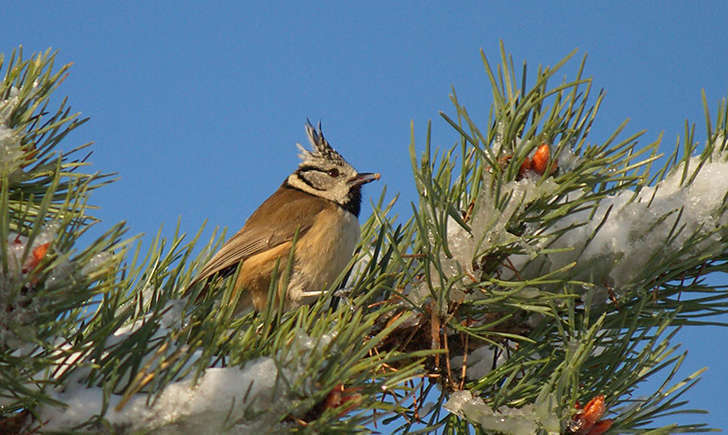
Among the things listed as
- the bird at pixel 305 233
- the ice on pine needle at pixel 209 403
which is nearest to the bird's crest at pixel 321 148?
the bird at pixel 305 233

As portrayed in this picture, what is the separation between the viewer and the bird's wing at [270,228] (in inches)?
164

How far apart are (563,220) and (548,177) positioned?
15cm

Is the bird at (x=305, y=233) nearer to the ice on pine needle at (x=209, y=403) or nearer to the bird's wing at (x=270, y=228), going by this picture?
the bird's wing at (x=270, y=228)

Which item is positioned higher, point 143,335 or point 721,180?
point 721,180

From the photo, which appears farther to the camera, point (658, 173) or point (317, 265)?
point (317, 265)

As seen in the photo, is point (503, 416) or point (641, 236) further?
point (641, 236)

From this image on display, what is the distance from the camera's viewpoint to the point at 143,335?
5.22 feet

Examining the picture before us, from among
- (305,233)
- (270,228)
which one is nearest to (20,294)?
(305,233)

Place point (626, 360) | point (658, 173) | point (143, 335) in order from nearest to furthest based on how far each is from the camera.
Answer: point (143, 335)
point (626, 360)
point (658, 173)

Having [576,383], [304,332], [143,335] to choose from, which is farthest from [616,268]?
[143,335]

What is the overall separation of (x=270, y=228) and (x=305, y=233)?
1.10 feet

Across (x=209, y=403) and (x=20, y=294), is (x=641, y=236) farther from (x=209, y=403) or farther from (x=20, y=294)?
(x=20, y=294)

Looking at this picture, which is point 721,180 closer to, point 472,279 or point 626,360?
point 626,360

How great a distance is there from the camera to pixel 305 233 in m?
4.16
